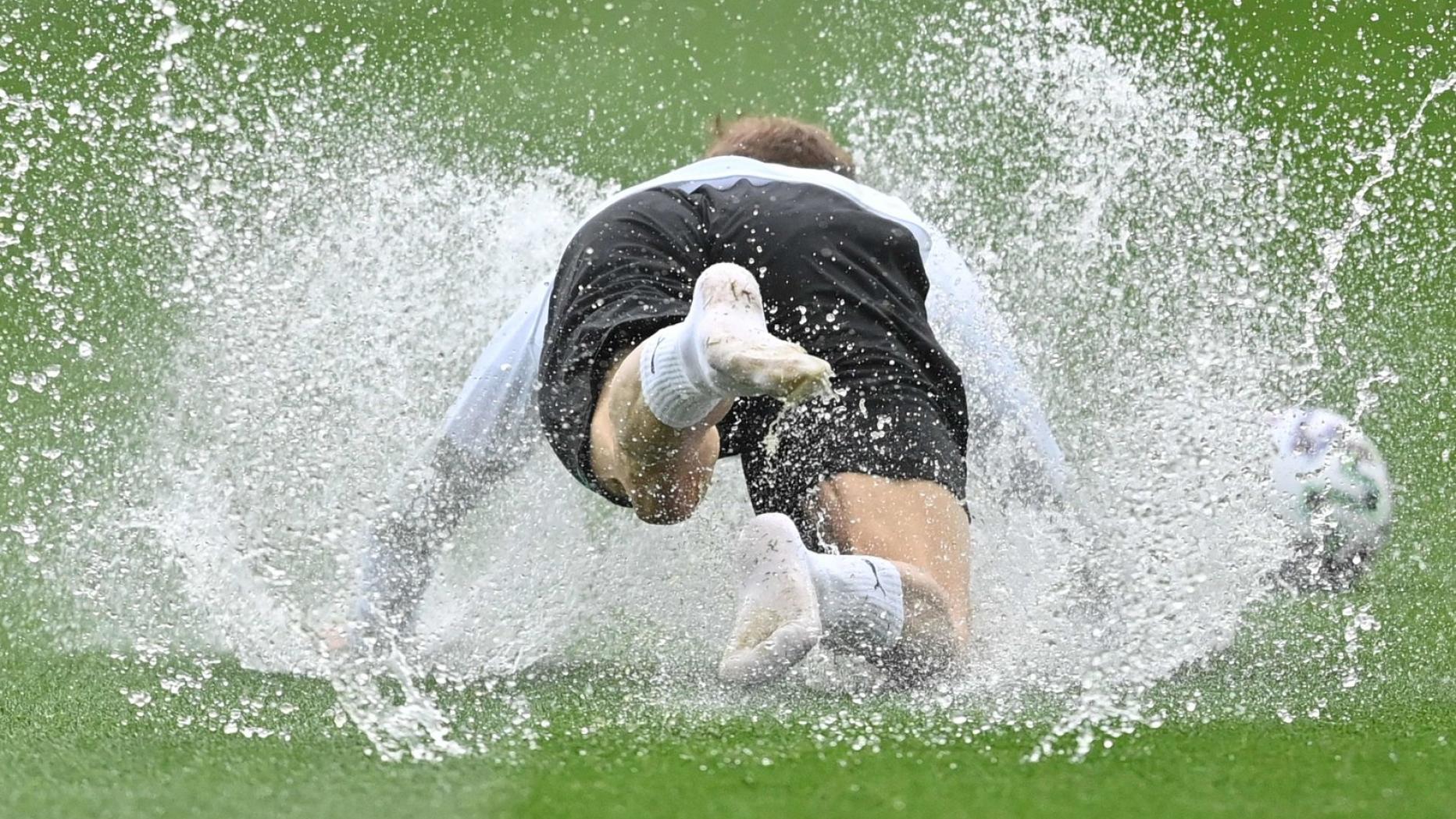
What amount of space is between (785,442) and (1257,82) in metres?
4.49

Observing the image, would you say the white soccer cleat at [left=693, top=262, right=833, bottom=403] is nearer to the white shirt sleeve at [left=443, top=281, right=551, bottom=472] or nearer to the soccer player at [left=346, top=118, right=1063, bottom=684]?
the soccer player at [left=346, top=118, right=1063, bottom=684]

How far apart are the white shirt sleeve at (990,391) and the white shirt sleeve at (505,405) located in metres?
0.83

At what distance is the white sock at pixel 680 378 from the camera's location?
8.13 ft

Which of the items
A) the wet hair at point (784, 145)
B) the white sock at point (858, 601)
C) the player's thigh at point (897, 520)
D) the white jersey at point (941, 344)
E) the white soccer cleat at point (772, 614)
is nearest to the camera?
the white soccer cleat at point (772, 614)

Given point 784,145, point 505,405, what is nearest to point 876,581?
point 505,405

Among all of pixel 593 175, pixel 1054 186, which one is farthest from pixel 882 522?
pixel 593 175

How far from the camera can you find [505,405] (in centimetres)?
338

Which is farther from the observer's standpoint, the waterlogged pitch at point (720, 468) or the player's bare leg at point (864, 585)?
the player's bare leg at point (864, 585)

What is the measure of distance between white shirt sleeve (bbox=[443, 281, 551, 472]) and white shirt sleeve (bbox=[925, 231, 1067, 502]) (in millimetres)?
830

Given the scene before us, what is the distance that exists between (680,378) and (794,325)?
23.7 inches

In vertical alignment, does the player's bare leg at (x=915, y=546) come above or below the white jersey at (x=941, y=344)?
below

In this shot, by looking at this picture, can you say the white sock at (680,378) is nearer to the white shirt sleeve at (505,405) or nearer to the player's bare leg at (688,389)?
the player's bare leg at (688,389)

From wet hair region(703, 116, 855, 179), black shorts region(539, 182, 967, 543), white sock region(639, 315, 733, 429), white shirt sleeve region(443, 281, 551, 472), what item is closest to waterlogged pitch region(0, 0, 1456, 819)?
white shirt sleeve region(443, 281, 551, 472)

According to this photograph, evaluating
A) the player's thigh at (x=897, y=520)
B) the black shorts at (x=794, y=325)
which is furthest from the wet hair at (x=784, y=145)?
the player's thigh at (x=897, y=520)
